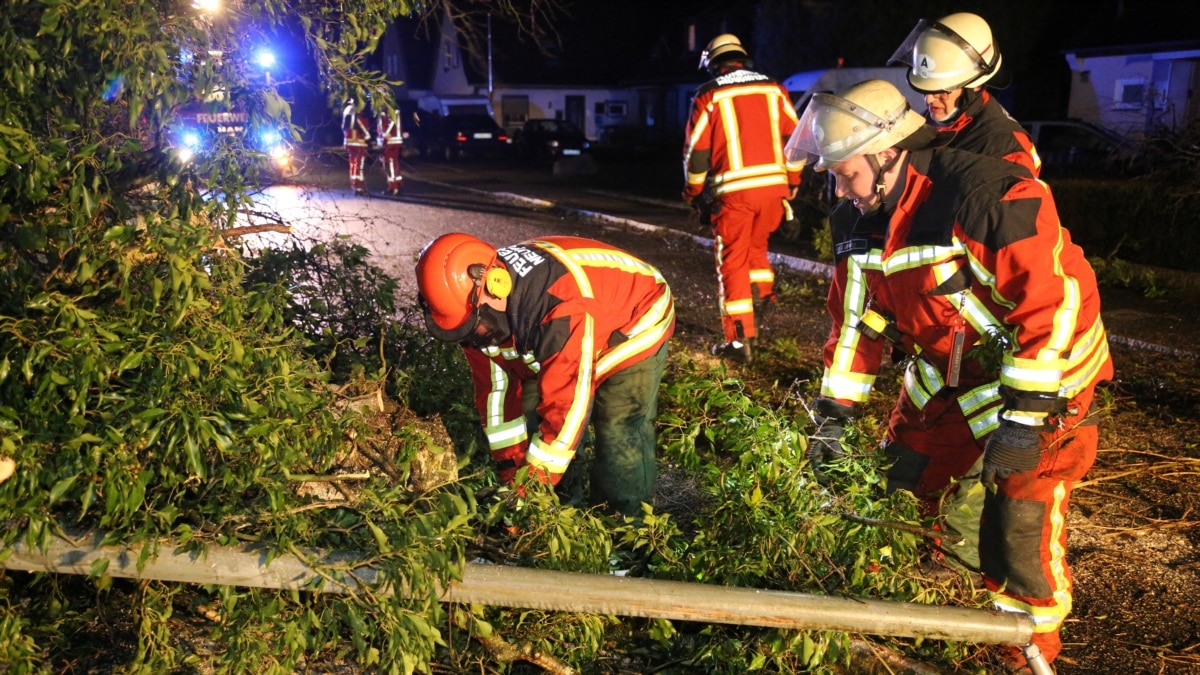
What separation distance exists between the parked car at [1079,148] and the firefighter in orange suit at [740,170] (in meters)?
4.56

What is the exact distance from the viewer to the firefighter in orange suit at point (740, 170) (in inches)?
250

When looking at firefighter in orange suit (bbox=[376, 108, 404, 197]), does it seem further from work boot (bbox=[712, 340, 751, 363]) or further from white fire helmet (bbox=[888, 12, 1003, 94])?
white fire helmet (bbox=[888, 12, 1003, 94])

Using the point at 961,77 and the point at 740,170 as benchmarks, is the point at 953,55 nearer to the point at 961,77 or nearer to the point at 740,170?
the point at 961,77

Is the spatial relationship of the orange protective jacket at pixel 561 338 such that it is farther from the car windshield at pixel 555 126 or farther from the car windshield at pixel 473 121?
the car windshield at pixel 473 121

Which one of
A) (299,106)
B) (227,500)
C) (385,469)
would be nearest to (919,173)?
(385,469)

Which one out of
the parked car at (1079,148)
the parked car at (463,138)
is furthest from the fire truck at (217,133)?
the parked car at (463,138)

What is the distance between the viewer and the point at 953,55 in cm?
411

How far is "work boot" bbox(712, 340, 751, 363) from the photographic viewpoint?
20.8 feet

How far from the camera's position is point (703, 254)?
10.7 meters

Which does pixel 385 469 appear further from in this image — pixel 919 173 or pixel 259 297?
pixel 919 173

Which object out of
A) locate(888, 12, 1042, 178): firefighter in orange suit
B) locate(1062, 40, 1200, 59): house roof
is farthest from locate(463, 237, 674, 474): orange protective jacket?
locate(1062, 40, 1200, 59): house roof

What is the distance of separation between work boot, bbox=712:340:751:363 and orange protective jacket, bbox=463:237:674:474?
262 cm

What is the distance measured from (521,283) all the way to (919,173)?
1.31m

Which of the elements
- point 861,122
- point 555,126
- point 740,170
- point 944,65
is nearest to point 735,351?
point 740,170
